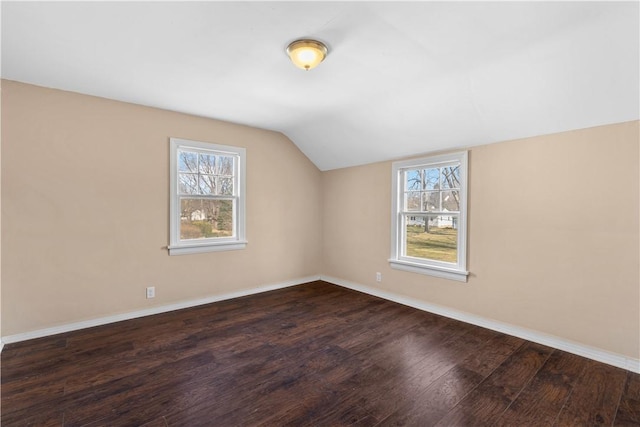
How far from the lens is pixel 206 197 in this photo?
399cm

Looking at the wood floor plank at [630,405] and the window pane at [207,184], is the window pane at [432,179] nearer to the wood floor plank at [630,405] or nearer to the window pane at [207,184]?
the wood floor plank at [630,405]

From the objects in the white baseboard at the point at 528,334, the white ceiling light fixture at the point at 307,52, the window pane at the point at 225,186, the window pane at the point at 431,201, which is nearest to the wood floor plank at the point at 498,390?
the white baseboard at the point at 528,334

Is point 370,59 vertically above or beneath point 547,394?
above

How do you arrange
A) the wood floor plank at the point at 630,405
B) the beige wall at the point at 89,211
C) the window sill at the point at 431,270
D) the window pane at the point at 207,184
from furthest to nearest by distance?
the window pane at the point at 207,184 < the window sill at the point at 431,270 < the beige wall at the point at 89,211 < the wood floor plank at the point at 630,405

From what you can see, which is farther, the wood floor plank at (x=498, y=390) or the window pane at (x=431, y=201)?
the window pane at (x=431, y=201)

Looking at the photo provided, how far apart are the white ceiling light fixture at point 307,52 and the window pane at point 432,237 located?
97.0 inches

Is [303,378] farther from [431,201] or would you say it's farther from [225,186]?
[225,186]

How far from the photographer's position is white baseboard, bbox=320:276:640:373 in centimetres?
243

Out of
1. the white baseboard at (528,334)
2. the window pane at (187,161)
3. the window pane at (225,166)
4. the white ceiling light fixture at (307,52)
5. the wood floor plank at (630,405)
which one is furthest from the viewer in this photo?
the window pane at (225,166)

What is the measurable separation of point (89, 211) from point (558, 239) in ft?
15.6

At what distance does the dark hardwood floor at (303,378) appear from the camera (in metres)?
1.84

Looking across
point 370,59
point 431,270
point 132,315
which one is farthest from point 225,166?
point 431,270

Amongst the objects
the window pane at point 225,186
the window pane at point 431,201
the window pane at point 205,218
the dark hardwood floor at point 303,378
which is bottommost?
the dark hardwood floor at point 303,378

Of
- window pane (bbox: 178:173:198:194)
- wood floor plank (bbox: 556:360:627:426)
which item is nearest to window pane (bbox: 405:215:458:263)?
wood floor plank (bbox: 556:360:627:426)
